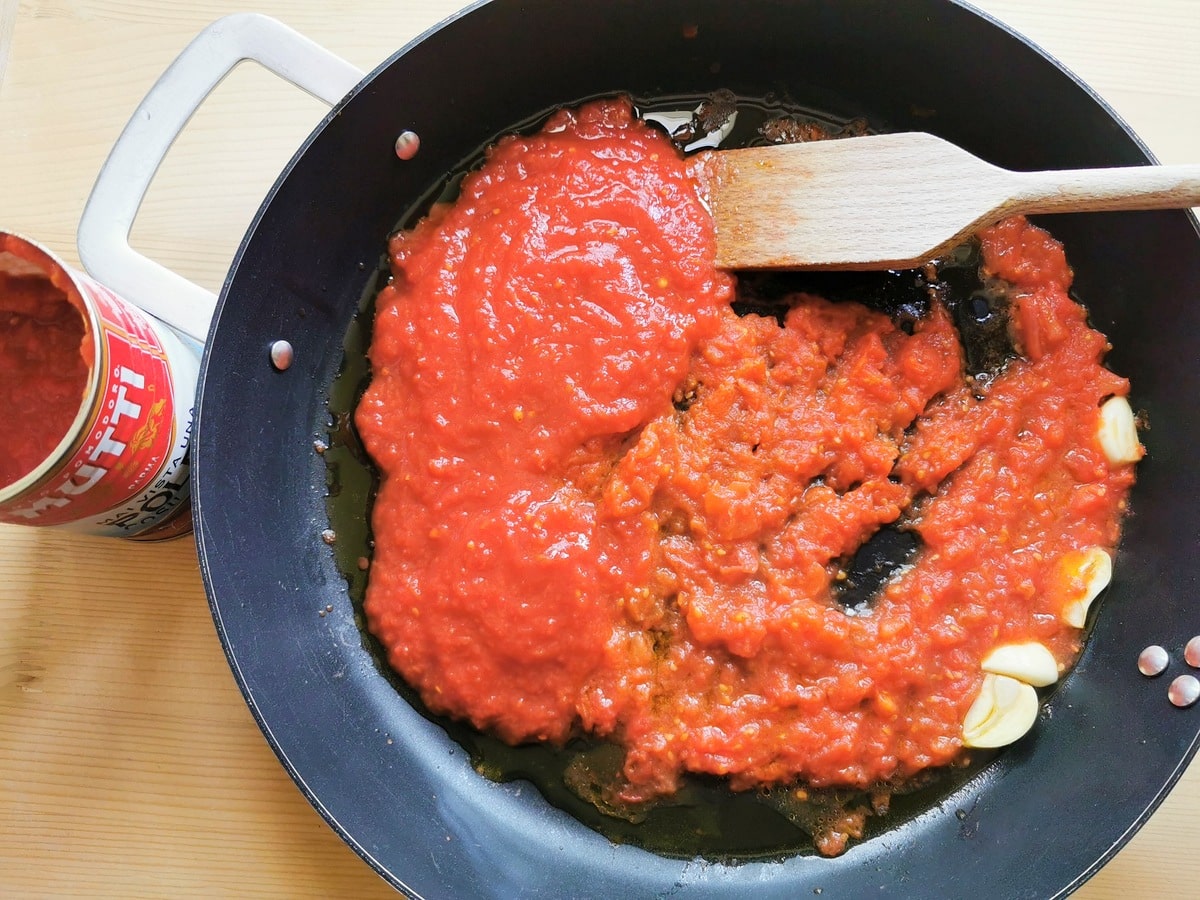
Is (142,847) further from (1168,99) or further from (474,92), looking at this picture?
(1168,99)

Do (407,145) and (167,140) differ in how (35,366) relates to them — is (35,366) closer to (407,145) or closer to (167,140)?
(167,140)

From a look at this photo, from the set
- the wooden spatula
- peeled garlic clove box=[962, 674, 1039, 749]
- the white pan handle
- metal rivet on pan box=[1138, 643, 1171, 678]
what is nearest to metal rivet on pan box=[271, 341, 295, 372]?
the white pan handle

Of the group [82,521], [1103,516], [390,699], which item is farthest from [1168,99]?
[82,521]

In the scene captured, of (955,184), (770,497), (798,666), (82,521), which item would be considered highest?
(955,184)

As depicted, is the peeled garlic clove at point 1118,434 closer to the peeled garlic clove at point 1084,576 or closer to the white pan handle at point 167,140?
the peeled garlic clove at point 1084,576

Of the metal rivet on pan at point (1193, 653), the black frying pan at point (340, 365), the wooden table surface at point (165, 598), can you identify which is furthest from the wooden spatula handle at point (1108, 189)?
the metal rivet on pan at point (1193, 653)

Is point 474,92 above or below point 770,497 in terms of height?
above
